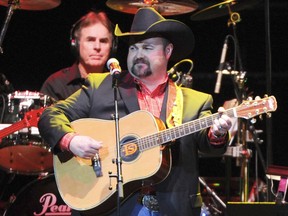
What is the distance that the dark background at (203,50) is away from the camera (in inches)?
291

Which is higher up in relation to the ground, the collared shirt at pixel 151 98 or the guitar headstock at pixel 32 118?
the collared shirt at pixel 151 98

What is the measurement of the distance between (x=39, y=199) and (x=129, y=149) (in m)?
1.76

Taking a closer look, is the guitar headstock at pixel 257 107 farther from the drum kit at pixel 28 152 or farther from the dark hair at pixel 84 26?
A: the dark hair at pixel 84 26

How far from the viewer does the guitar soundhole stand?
167 inches

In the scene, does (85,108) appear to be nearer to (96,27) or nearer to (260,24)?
(96,27)

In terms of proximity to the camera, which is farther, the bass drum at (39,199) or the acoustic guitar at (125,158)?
the bass drum at (39,199)

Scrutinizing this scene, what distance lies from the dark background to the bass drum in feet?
6.37

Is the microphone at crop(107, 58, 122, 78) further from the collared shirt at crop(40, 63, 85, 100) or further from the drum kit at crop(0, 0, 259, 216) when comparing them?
the collared shirt at crop(40, 63, 85, 100)

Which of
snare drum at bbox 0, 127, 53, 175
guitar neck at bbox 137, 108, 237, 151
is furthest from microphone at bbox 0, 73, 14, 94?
guitar neck at bbox 137, 108, 237, 151

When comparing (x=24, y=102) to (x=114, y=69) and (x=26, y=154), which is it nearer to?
(x=26, y=154)

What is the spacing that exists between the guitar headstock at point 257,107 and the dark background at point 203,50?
3551 millimetres

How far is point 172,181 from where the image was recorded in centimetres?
420

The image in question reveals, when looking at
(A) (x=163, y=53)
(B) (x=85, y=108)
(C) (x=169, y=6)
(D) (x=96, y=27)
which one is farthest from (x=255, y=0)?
(B) (x=85, y=108)

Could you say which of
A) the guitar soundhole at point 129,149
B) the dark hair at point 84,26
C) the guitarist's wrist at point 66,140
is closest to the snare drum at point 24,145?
the dark hair at point 84,26
